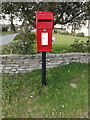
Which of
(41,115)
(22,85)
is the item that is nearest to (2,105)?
(22,85)

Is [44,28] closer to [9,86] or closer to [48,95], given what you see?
[48,95]

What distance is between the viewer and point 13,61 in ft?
12.5

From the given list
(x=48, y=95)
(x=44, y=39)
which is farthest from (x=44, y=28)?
(x=48, y=95)

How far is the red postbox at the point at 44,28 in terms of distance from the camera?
253cm

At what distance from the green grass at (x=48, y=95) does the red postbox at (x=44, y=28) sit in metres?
1.19

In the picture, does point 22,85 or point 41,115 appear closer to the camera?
point 41,115

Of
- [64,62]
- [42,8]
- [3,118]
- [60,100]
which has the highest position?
[42,8]

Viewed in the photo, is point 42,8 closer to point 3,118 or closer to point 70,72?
point 70,72

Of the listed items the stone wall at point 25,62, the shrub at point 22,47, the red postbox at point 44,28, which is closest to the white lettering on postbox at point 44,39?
the red postbox at point 44,28

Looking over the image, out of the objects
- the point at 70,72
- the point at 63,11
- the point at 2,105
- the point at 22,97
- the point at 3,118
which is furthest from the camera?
the point at 63,11

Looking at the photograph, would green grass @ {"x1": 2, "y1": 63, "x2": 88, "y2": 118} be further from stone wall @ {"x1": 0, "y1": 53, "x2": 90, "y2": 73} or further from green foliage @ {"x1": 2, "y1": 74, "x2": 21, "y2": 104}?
stone wall @ {"x1": 0, "y1": 53, "x2": 90, "y2": 73}

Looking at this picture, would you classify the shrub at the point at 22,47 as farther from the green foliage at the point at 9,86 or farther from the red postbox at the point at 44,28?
the red postbox at the point at 44,28

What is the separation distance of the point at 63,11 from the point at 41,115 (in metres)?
3.78

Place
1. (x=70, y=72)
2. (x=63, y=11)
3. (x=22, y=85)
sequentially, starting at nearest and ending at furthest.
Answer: (x=22, y=85), (x=70, y=72), (x=63, y=11)
